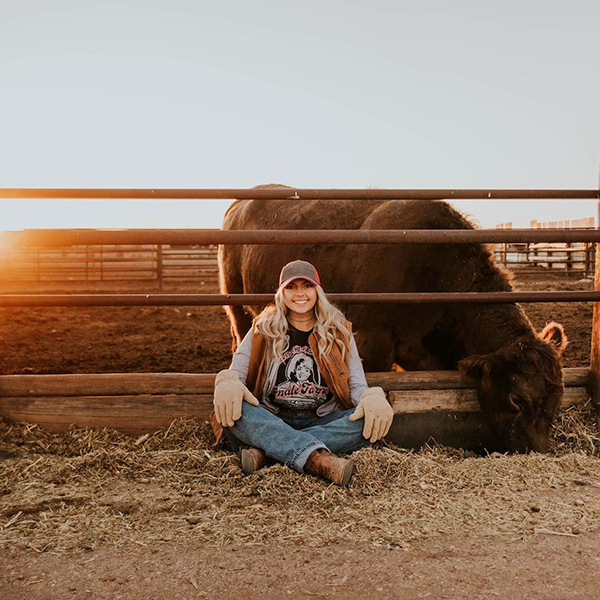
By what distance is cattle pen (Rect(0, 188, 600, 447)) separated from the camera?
3.82 m

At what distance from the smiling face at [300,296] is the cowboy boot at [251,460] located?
827 mm

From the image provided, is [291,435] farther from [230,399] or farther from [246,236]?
[246,236]

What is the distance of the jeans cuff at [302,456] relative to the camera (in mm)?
3057

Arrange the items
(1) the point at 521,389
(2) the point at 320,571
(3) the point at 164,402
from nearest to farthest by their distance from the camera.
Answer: (2) the point at 320,571 → (1) the point at 521,389 → (3) the point at 164,402

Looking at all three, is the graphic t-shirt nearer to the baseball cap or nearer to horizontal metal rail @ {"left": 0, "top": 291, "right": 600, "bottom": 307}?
the baseball cap

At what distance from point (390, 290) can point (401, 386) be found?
1.14m

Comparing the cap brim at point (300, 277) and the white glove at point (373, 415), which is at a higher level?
the cap brim at point (300, 277)

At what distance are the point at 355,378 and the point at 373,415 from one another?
333mm

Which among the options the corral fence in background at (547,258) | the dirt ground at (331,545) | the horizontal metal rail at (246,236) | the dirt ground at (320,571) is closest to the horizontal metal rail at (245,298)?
the horizontal metal rail at (246,236)

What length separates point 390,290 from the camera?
4.91 m

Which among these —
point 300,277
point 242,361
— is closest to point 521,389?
point 300,277

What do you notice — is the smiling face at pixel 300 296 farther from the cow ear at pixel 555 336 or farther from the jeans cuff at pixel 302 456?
the cow ear at pixel 555 336

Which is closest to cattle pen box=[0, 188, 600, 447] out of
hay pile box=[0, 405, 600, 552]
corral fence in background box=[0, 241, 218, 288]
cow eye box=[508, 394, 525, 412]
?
hay pile box=[0, 405, 600, 552]

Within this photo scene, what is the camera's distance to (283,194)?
4.07 meters
